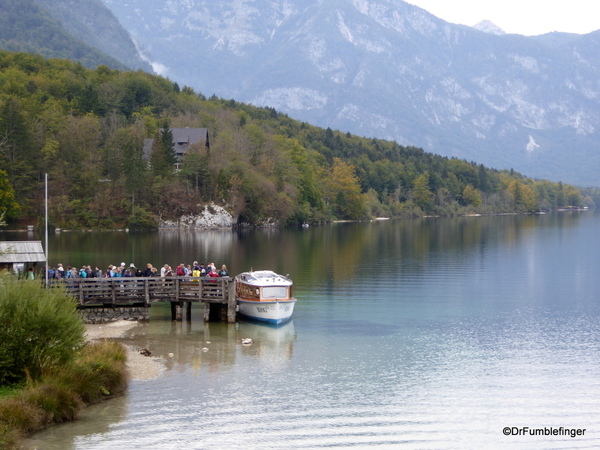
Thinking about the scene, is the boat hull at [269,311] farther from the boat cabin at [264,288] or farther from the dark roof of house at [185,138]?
the dark roof of house at [185,138]

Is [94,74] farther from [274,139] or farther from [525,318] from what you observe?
[525,318]

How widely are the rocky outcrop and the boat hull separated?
88705 millimetres

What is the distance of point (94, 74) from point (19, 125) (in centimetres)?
5659

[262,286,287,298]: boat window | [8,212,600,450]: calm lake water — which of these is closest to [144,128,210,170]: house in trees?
[8,212,600,450]: calm lake water

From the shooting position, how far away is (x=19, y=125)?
116 meters

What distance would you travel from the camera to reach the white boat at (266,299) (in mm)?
39969

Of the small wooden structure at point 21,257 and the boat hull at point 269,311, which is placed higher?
the small wooden structure at point 21,257

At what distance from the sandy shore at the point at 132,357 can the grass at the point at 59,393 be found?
1282 mm

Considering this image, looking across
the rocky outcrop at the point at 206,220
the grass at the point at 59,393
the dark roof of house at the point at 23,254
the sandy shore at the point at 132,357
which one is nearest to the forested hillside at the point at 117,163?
the rocky outcrop at the point at 206,220

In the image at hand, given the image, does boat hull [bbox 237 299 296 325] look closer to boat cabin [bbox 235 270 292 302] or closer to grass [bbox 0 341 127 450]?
boat cabin [bbox 235 270 292 302]

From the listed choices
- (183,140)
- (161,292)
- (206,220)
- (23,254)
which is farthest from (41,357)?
(183,140)

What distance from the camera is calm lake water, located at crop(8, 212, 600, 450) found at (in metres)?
22.7

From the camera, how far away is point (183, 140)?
14188 centimetres

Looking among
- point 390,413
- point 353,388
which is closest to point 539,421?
point 390,413
